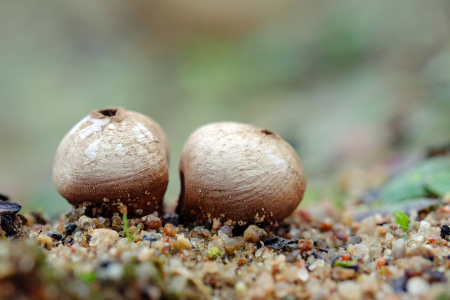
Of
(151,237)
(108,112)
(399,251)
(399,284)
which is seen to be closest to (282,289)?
(399,284)

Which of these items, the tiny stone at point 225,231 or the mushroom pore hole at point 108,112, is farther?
the mushroom pore hole at point 108,112

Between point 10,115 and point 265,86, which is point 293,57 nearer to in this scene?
point 265,86

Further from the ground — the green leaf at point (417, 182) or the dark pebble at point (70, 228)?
the green leaf at point (417, 182)

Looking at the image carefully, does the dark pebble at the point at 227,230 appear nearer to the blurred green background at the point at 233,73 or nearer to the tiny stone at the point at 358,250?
the tiny stone at the point at 358,250

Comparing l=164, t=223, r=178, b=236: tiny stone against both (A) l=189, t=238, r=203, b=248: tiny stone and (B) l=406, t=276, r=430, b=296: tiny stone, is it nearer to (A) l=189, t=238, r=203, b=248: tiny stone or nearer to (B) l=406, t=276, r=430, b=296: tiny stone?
(A) l=189, t=238, r=203, b=248: tiny stone

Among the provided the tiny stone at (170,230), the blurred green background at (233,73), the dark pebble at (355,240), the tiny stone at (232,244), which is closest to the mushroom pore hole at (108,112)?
the tiny stone at (170,230)

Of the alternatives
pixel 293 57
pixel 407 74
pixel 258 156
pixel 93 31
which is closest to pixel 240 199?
pixel 258 156
